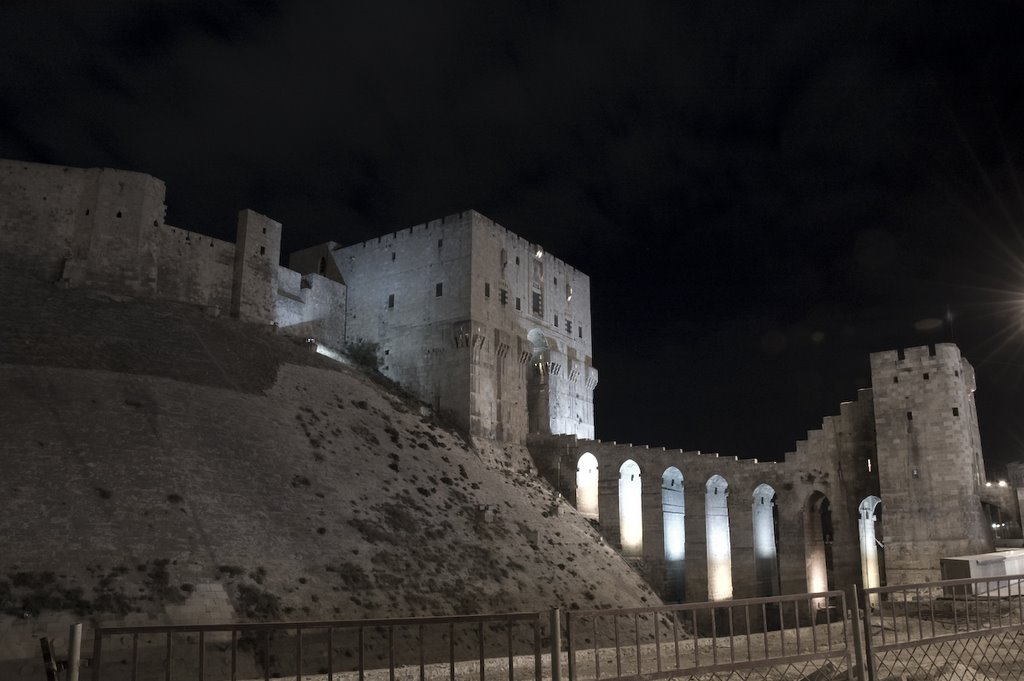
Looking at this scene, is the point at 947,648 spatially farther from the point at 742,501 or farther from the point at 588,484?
the point at 588,484

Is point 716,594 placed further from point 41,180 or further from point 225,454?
point 41,180

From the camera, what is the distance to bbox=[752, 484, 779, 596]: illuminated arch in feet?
151

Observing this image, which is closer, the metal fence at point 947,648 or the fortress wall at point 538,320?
the metal fence at point 947,648

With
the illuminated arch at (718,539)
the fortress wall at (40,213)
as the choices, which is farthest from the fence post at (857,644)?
the fortress wall at (40,213)

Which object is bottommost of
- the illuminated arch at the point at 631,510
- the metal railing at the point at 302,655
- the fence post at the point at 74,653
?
the metal railing at the point at 302,655

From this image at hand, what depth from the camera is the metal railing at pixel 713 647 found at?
432 inches

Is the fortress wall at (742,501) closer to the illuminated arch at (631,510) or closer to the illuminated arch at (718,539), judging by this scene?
the illuminated arch at (718,539)

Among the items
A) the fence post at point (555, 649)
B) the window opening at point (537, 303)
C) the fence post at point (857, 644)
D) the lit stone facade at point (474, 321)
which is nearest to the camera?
the fence post at point (555, 649)

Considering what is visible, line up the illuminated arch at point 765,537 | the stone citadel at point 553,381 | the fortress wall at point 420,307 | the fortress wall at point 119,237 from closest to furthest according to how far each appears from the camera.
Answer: the stone citadel at point 553,381
the fortress wall at point 119,237
the illuminated arch at point 765,537
the fortress wall at point 420,307

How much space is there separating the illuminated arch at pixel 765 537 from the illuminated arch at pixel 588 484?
32.0 feet

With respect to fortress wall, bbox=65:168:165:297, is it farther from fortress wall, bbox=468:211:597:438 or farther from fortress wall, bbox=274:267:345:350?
fortress wall, bbox=468:211:597:438

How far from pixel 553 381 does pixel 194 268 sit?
24447 millimetres

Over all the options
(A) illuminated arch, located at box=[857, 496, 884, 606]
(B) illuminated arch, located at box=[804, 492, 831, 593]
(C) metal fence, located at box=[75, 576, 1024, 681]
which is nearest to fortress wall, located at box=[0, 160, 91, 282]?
(C) metal fence, located at box=[75, 576, 1024, 681]

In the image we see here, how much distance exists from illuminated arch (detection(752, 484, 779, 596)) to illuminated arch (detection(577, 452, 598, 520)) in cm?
975
